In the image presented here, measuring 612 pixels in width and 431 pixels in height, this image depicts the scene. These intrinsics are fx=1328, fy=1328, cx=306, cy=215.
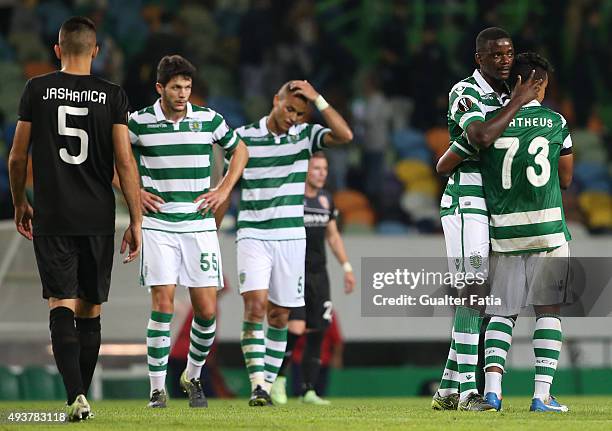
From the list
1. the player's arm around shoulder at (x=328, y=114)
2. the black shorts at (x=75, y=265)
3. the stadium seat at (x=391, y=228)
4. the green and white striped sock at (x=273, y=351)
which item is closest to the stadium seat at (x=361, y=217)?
the stadium seat at (x=391, y=228)

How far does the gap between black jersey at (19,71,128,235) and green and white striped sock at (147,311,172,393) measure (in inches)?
69.5

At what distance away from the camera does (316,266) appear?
12594 millimetres

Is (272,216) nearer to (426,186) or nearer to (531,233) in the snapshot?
(531,233)

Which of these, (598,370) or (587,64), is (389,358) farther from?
(587,64)

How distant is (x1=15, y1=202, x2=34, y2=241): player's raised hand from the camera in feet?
25.7

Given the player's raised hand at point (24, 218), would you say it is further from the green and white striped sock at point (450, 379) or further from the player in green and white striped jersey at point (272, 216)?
the green and white striped sock at point (450, 379)

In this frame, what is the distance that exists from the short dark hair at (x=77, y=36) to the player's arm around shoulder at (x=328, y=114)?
2274 mm

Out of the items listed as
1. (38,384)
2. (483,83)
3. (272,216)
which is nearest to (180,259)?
(272,216)

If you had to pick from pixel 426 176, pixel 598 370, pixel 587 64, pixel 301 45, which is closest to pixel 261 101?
pixel 301 45

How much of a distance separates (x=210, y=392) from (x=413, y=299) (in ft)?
15.4

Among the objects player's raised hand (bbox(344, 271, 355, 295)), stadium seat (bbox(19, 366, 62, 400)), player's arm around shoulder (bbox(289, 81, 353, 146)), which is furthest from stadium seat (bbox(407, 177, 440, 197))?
player's arm around shoulder (bbox(289, 81, 353, 146))

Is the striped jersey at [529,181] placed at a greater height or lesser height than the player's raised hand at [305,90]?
lesser

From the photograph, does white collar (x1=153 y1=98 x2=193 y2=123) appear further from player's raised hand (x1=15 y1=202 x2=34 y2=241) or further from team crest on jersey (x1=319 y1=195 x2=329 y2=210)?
team crest on jersey (x1=319 y1=195 x2=329 y2=210)

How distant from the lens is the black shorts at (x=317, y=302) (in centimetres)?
1257
